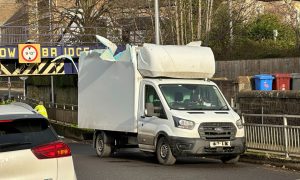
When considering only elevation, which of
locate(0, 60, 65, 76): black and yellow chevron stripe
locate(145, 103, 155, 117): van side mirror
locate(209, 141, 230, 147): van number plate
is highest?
locate(0, 60, 65, 76): black and yellow chevron stripe

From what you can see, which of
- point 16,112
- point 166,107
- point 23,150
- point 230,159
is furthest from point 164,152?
point 23,150

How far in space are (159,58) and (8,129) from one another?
7.86m

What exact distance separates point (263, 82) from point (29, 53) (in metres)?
12.3

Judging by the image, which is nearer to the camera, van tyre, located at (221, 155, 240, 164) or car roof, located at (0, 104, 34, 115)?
car roof, located at (0, 104, 34, 115)

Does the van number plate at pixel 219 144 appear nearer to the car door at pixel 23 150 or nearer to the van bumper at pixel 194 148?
the van bumper at pixel 194 148

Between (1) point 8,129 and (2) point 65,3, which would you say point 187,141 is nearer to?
(1) point 8,129

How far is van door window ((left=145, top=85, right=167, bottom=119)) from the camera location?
13.7 m

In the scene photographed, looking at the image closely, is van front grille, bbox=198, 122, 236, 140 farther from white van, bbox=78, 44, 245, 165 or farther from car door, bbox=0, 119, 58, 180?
car door, bbox=0, 119, 58, 180

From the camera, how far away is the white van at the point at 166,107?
1303 centimetres

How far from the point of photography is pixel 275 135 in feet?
45.7

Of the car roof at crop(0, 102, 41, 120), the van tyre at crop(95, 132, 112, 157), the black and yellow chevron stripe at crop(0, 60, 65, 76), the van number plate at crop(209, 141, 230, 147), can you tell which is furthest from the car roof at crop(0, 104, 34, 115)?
the black and yellow chevron stripe at crop(0, 60, 65, 76)

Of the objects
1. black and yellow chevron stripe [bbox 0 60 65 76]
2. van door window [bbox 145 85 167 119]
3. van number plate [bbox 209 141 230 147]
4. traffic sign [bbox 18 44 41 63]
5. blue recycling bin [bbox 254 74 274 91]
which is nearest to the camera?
van number plate [bbox 209 141 230 147]

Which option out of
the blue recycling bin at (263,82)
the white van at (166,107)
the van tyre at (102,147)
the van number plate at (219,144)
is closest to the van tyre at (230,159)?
the white van at (166,107)

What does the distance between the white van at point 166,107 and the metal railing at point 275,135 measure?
0.92 m
